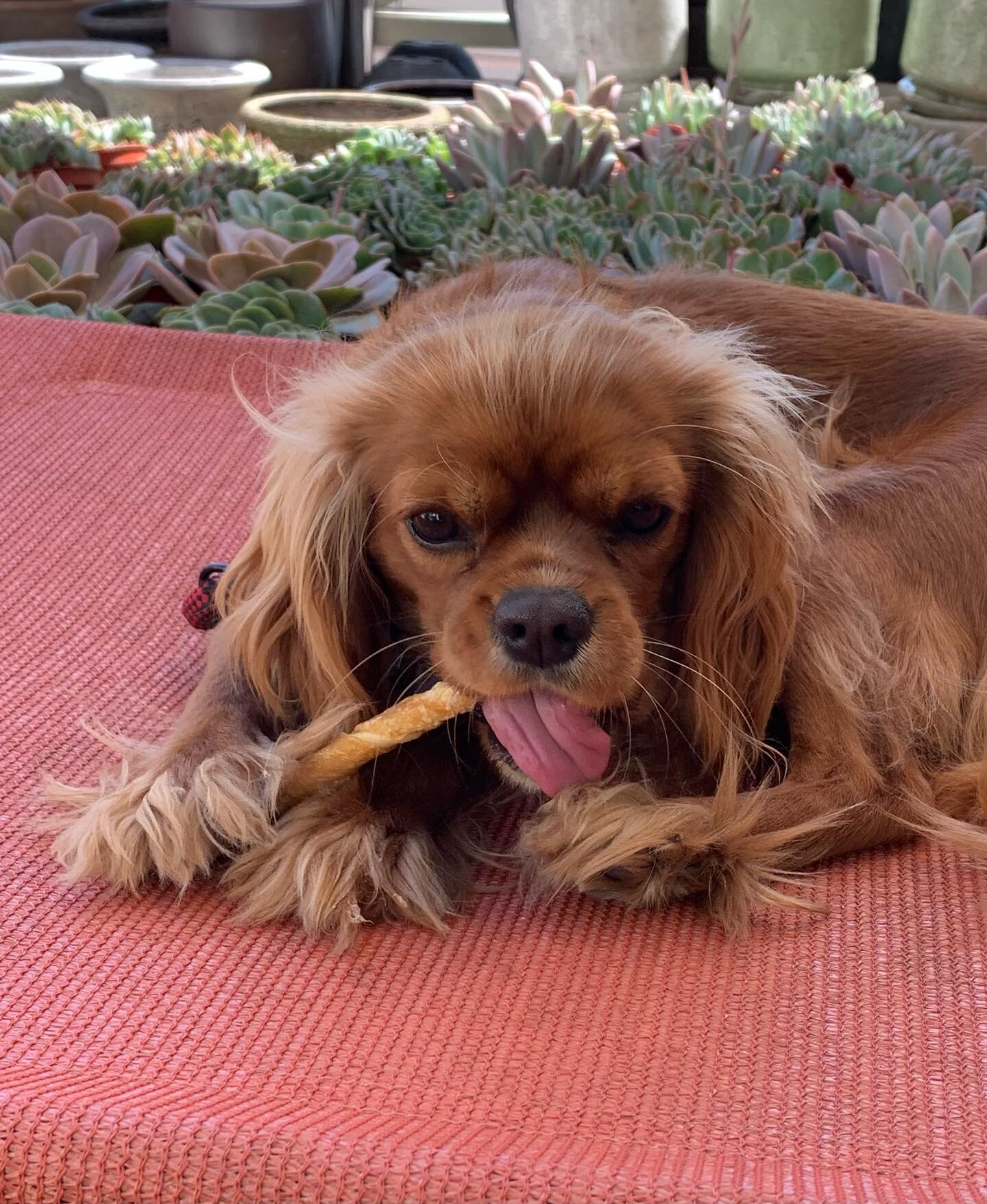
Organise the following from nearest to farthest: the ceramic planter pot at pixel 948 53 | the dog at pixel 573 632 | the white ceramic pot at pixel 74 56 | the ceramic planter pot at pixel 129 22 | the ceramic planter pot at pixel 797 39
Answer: the dog at pixel 573 632
the ceramic planter pot at pixel 948 53
the ceramic planter pot at pixel 797 39
the white ceramic pot at pixel 74 56
the ceramic planter pot at pixel 129 22

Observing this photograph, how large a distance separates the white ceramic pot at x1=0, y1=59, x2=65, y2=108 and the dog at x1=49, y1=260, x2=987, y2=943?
5.62 meters

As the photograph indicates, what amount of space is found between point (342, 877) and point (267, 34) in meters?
6.86

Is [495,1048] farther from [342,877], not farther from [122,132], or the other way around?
[122,132]

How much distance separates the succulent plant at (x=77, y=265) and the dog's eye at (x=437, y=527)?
8.69ft

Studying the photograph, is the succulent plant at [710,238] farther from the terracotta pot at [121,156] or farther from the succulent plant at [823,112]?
the terracotta pot at [121,156]

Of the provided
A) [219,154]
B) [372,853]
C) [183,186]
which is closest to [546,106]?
[219,154]

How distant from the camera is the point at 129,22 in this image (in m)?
8.21

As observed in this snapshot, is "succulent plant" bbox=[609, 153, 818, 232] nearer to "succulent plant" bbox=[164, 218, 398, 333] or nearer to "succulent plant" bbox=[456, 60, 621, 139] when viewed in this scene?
"succulent plant" bbox=[456, 60, 621, 139]

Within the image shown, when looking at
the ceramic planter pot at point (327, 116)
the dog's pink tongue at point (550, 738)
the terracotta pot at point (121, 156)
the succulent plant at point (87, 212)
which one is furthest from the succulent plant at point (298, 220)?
the dog's pink tongue at point (550, 738)

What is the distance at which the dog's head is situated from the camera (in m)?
1.63

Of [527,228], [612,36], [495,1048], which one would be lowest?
[495,1048]

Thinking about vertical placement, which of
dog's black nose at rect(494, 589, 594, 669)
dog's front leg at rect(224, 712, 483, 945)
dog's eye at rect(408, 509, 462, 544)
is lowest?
dog's front leg at rect(224, 712, 483, 945)

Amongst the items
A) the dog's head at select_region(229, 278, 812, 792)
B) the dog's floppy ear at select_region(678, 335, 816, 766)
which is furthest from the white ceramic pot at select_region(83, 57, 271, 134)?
the dog's floppy ear at select_region(678, 335, 816, 766)

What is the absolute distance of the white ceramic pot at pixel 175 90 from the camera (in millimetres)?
6859
